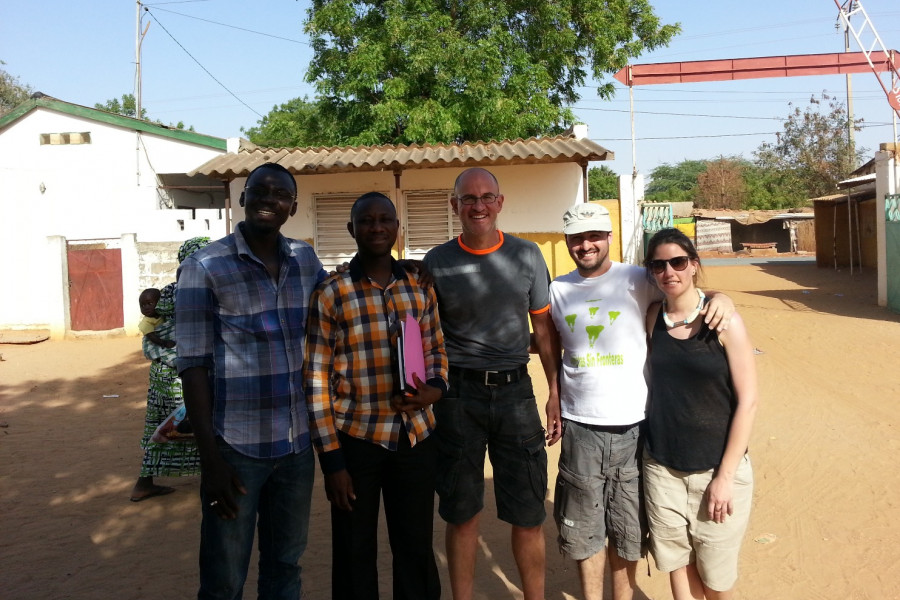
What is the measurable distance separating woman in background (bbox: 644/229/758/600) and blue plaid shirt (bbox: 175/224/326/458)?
1.38 meters

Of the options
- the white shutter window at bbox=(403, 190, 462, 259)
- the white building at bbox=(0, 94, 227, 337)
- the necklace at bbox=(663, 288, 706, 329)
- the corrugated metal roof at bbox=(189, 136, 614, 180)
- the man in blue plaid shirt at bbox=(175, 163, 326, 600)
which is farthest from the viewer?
the white building at bbox=(0, 94, 227, 337)

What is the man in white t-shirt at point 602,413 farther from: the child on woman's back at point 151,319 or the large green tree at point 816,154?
the large green tree at point 816,154

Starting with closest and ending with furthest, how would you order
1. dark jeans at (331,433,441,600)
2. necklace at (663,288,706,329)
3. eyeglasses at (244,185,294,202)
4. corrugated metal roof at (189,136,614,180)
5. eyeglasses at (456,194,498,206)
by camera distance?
eyeglasses at (244,185,294,202)
dark jeans at (331,433,441,600)
necklace at (663,288,706,329)
eyeglasses at (456,194,498,206)
corrugated metal roof at (189,136,614,180)

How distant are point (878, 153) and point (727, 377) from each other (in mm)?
11103

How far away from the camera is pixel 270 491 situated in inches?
A: 94.2

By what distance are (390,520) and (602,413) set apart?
932 millimetres

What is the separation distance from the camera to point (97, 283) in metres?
12.3

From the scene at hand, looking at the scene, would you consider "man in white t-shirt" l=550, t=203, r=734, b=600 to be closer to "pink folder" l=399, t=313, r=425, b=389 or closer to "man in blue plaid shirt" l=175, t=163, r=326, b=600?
"pink folder" l=399, t=313, r=425, b=389

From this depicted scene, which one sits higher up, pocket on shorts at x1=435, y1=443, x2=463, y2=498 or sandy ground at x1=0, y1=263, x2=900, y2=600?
pocket on shorts at x1=435, y1=443, x2=463, y2=498

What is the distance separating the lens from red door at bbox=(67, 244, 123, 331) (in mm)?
12242

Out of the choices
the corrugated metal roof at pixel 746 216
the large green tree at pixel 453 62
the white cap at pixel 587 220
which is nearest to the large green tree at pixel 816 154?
the corrugated metal roof at pixel 746 216

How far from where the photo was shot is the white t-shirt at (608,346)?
8.77ft

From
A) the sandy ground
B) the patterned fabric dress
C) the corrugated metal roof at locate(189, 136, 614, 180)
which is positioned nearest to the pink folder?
the sandy ground

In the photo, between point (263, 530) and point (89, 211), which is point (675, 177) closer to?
point (89, 211)
